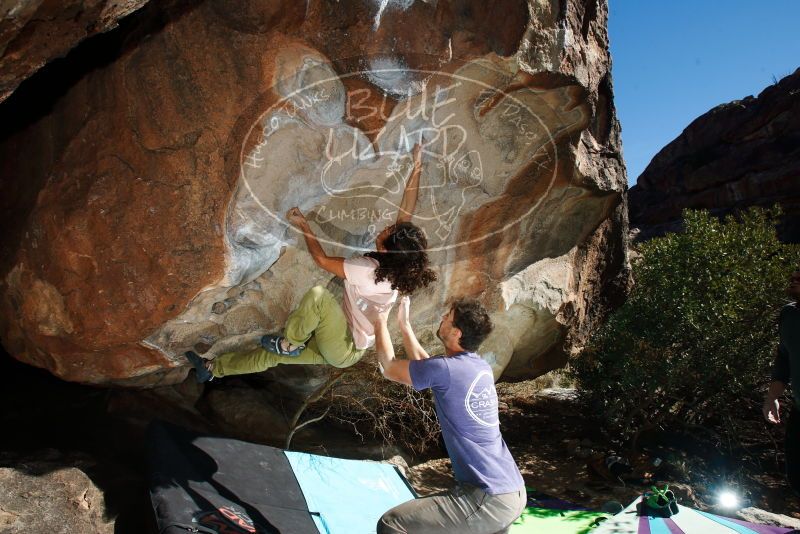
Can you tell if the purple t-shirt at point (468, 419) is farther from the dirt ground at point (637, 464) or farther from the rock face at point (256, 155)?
the dirt ground at point (637, 464)

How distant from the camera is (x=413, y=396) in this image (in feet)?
21.7

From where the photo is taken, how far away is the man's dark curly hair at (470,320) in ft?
8.58

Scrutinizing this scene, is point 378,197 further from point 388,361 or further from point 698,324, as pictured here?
point 698,324

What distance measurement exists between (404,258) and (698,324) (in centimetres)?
545

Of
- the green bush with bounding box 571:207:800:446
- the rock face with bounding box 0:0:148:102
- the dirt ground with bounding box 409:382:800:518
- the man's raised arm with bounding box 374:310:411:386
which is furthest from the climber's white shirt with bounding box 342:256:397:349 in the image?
the green bush with bounding box 571:207:800:446

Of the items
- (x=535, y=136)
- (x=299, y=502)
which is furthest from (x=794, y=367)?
Answer: (x=299, y=502)

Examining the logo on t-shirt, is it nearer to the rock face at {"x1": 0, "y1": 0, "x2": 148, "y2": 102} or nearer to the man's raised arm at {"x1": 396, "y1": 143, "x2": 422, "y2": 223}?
the man's raised arm at {"x1": 396, "y1": 143, "x2": 422, "y2": 223}

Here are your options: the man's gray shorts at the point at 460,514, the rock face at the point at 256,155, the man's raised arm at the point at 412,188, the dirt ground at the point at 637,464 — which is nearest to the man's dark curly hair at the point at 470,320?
the man's gray shorts at the point at 460,514

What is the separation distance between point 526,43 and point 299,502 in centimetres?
334

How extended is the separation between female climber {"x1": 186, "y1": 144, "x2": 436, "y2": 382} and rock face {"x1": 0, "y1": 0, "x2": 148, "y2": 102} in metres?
1.46

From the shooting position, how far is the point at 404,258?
3.11m

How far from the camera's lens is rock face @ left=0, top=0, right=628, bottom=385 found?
3197 mm

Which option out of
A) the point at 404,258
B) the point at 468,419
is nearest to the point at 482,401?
the point at 468,419

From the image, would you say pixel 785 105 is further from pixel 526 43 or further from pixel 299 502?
pixel 299 502
